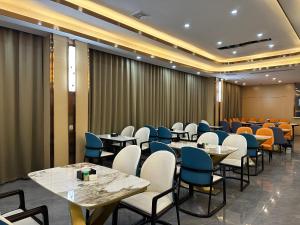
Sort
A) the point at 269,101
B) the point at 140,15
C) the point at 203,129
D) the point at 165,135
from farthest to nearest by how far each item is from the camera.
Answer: the point at 269,101 < the point at 203,129 < the point at 165,135 < the point at 140,15

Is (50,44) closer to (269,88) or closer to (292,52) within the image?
(292,52)

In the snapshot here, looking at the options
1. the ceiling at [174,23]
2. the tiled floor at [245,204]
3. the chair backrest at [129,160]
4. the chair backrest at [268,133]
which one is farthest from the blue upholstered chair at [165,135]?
the chair backrest at [129,160]

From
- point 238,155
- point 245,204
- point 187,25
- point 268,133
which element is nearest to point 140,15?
point 187,25

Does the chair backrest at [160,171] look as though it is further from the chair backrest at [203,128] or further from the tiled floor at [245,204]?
the chair backrest at [203,128]

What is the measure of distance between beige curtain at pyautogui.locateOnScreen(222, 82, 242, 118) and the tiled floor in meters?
6.94

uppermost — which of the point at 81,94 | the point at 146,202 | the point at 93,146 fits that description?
the point at 81,94

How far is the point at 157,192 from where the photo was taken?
245 centimetres

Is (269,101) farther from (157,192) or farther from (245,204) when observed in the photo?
(157,192)

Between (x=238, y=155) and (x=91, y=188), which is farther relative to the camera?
(x=238, y=155)

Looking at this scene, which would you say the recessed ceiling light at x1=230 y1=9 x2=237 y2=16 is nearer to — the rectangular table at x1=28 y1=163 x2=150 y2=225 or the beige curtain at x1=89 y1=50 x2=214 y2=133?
the beige curtain at x1=89 y1=50 x2=214 y2=133

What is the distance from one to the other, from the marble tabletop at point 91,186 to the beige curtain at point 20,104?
2.42m

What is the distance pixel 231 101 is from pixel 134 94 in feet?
23.9

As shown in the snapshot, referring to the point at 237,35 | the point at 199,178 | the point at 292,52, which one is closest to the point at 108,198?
the point at 199,178

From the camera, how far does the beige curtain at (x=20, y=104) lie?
4.12 meters
